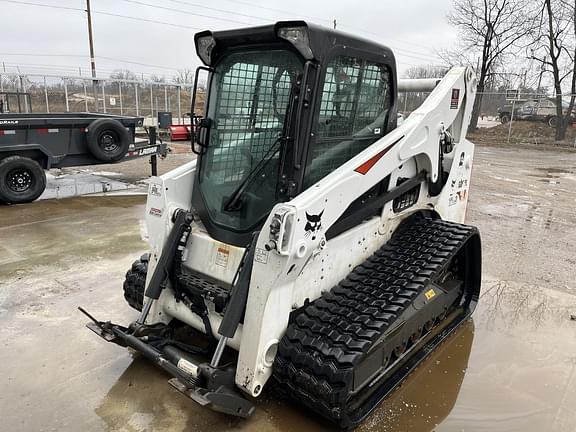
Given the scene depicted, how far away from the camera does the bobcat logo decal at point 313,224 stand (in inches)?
104

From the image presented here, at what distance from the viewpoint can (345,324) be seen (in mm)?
2785

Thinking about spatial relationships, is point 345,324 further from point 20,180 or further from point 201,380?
point 20,180

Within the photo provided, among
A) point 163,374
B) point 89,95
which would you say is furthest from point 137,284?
point 89,95

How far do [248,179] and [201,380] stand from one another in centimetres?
125

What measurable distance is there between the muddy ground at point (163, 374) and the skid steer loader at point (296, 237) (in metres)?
0.29

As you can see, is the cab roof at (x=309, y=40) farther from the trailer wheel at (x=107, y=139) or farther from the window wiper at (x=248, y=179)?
the trailer wheel at (x=107, y=139)

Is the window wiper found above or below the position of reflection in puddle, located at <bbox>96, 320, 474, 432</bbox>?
above

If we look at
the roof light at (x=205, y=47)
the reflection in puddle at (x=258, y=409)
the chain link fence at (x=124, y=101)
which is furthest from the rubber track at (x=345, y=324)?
the chain link fence at (x=124, y=101)

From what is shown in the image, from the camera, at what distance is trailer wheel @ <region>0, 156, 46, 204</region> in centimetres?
809

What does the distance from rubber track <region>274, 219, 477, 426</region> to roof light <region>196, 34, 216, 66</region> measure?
1750 mm

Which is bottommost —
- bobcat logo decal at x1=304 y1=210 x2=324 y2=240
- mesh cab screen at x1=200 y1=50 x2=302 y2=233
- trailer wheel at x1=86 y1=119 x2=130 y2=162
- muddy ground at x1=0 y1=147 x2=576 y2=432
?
muddy ground at x1=0 y1=147 x2=576 y2=432

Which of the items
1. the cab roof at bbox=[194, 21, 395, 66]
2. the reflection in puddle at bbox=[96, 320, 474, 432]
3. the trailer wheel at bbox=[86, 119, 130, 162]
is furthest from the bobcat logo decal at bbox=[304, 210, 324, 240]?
the trailer wheel at bbox=[86, 119, 130, 162]

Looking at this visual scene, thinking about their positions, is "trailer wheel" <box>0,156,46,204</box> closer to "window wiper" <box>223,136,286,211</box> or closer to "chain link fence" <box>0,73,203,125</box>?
"window wiper" <box>223,136,286,211</box>

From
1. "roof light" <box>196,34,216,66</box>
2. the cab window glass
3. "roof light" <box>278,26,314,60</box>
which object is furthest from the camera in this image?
"roof light" <box>196,34,216,66</box>
